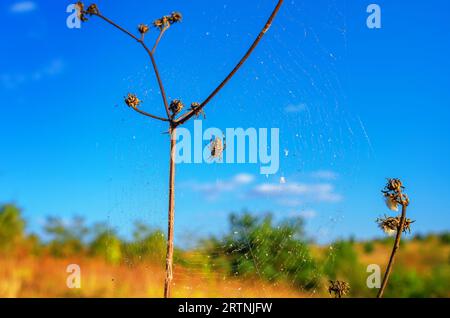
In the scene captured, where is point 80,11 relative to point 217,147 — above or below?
above

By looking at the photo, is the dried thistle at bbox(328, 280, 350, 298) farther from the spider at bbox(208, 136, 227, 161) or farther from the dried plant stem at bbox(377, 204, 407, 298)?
the spider at bbox(208, 136, 227, 161)

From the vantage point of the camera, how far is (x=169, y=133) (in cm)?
128

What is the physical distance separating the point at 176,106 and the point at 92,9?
1.42 ft

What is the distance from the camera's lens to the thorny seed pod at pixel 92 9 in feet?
4.81

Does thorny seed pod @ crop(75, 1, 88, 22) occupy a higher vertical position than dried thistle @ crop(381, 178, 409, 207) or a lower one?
higher

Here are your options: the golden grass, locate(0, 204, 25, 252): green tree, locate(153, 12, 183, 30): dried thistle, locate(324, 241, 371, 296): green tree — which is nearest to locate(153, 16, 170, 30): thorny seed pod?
locate(153, 12, 183, 30): dried thistle

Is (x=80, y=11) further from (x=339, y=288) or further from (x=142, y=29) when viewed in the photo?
(x=339, y=288)

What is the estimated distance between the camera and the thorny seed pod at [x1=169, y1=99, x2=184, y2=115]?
1291 mm

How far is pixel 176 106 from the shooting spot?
130 centimetres

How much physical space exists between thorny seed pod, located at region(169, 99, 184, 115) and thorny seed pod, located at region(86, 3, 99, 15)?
1.28ft

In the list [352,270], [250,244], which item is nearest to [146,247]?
[250,244]
